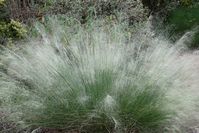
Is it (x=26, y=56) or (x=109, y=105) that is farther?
(x=26, y=56)

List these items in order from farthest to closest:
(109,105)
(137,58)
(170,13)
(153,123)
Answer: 1. (170,13)
2. (137,58)
3. (153,123)
4. (109,105)

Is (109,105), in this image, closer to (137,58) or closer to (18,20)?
(137,58)

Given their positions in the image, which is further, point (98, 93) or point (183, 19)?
point (183, 19)

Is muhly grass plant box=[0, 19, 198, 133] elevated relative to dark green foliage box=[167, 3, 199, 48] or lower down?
lower down

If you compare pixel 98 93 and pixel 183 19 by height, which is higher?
pixel 183 19

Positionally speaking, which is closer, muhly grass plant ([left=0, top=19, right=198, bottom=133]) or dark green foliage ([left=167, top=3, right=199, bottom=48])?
muhly grass plant ([left=0, top=19, right=198, bottom=133])

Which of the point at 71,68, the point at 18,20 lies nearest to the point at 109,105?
the point at 71,68

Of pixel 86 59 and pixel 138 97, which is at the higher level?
pixel 86 59

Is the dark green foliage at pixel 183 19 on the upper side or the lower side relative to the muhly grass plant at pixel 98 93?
upper
